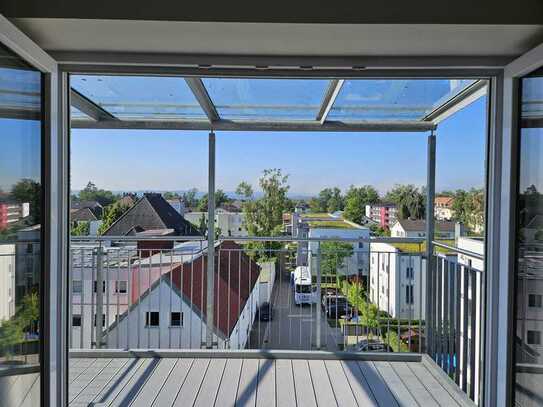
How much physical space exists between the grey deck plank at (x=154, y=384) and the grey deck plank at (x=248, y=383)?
0.61 m

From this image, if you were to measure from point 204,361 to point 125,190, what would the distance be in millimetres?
1822

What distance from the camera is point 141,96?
111 inches

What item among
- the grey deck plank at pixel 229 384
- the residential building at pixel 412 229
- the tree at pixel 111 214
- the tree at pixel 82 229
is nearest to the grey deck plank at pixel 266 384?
the grey deck plank at pixel 229 384

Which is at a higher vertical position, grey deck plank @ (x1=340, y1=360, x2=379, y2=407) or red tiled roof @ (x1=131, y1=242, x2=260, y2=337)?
red tiled roof @ (x1=131, y1=242, x2=260, y2=337)

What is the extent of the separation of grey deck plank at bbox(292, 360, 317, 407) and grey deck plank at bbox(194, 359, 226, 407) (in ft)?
1.96

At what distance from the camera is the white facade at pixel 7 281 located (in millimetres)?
1480

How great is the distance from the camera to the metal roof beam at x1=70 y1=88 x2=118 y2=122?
9.49ft

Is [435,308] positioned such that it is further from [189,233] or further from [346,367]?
[189,233]

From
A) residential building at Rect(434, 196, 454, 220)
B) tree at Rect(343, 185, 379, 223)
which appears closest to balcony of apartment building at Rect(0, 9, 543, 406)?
residential building at Rect(434, 196, 454, 220)

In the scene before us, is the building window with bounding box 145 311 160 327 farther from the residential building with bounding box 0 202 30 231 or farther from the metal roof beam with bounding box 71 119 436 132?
the residential building with bounding box 0 202 30 231

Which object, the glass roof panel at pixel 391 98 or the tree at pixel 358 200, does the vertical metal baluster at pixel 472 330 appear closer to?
the tree at pixel 358 200

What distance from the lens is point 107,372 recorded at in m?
3.05

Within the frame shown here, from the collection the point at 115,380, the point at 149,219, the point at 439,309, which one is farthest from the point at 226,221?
the point at 439,309

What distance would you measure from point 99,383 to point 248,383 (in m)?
1.15
